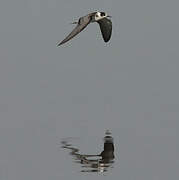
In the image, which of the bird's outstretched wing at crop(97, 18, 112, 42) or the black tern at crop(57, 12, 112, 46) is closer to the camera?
the black tern at crop(57, 12, 112, 46)

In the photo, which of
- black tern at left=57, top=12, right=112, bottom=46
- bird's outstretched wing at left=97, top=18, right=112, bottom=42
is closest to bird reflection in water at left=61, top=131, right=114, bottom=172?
black tern at left=57, top=12, right=112, bottom=46

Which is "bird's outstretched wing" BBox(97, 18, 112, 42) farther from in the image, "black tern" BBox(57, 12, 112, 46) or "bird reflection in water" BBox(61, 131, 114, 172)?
"bird reflection in water" BBox(61, 131, 114, 172)

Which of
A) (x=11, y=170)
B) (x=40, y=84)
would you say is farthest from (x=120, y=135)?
(x=40, y=84)

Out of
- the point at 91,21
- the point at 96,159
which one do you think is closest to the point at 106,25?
the point at 91,21

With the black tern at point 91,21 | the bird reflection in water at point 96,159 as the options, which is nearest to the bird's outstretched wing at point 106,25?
the black tern at point 91,21

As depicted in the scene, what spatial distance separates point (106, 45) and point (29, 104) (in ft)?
46.2

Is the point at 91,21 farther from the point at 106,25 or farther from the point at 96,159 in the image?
the point at 96,159

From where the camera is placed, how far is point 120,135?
2291cm

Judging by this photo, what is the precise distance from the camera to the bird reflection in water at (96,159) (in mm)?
20188

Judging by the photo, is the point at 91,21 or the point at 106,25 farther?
the point at 106,25

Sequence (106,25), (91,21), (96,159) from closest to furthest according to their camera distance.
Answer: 1. (96,159)
2. (91,21)
3. (106,25)

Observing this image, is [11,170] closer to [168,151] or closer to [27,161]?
[27,161]

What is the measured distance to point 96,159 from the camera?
20.8m

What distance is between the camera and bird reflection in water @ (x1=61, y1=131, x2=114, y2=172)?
66.2 feet
